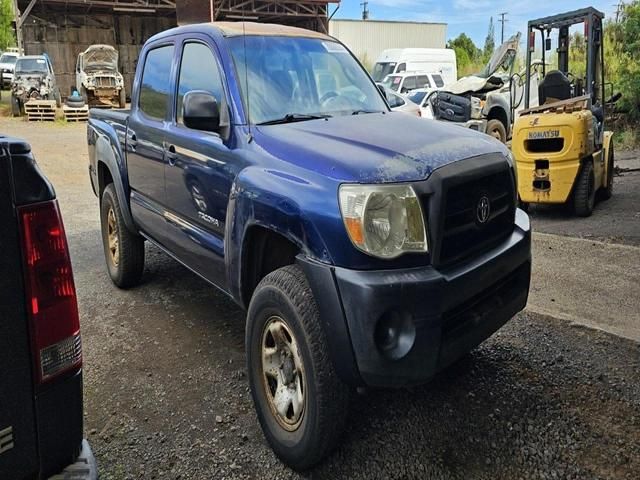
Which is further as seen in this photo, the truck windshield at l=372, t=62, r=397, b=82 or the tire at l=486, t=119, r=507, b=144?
the truck windshield at l=372, t=62, r=397, b=82

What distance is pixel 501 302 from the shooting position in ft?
10.1

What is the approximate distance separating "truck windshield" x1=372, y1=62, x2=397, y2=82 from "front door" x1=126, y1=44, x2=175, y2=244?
1905cm

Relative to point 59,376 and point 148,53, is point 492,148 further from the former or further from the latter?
point 148,53

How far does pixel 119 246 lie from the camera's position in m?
5.20

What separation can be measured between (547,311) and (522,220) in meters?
1.43

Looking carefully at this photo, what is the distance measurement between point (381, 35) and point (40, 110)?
2325 cm

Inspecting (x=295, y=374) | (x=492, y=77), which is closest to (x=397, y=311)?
(x=295, y=374)

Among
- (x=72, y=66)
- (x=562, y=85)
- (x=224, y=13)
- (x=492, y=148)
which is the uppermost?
(x=224, y=13)

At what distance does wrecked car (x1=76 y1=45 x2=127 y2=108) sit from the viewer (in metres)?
22.8

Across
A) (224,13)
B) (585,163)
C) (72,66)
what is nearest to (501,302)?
(585,163)

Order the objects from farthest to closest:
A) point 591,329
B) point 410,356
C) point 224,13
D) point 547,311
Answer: point 224,13 → point 547,311 → point 591,329 → point 410,356

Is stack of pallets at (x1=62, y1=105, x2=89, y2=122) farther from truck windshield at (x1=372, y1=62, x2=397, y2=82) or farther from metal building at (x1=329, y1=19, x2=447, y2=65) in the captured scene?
metal building at (x1=329, y1=19, x2=447, y2=65)

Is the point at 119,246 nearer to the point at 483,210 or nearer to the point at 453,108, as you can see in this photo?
the point at 483,210

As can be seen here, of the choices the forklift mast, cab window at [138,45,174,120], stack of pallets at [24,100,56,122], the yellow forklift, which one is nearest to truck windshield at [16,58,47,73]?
stack of pallets at [24,100,56,122]
